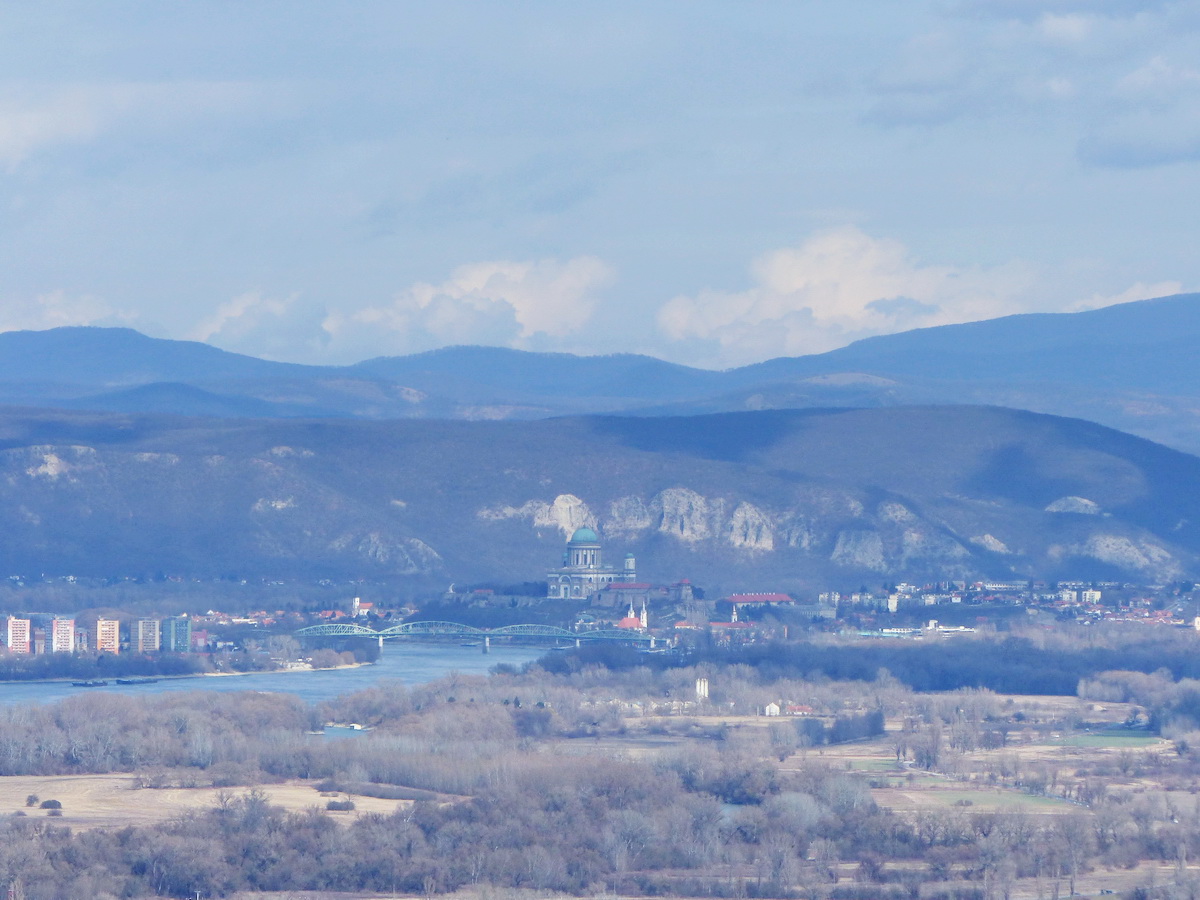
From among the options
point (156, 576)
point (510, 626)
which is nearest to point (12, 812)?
point (510, 626)

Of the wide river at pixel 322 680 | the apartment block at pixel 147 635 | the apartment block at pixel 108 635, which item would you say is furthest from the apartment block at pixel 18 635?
the wide river at pixel 322 680

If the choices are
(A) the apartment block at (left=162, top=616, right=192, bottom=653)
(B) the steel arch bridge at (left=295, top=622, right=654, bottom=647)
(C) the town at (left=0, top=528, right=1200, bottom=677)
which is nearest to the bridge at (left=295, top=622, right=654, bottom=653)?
(B) the steel arch bridge at (left=295, top=622, right=654, bottom=647)

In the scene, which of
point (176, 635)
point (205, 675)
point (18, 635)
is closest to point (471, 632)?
point (176, 635)

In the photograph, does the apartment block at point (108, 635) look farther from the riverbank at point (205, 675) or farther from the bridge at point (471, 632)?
the riverbank at point (205, 675)

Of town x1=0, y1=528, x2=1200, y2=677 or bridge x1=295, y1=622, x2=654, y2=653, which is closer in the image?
town x1=0, y1=528, x2=1200, y2=677

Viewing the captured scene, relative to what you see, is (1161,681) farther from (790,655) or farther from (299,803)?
(299,803)

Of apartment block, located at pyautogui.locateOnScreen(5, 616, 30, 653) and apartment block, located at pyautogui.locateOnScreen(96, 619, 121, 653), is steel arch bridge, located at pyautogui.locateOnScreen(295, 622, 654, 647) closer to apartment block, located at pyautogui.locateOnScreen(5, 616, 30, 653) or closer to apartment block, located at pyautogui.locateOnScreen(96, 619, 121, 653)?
apartment block, located at pyautogui.locateOnScreen(96, 619, 121, 653)
